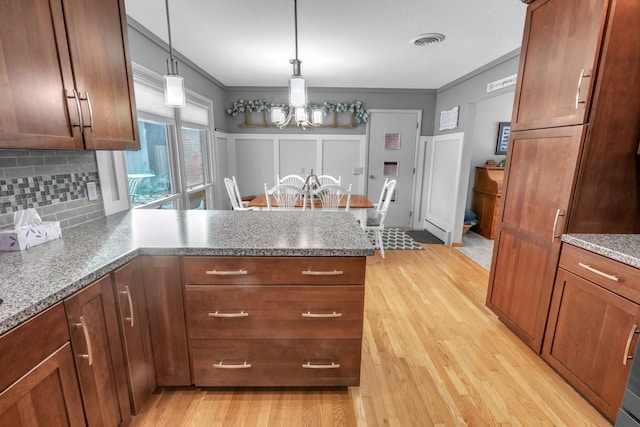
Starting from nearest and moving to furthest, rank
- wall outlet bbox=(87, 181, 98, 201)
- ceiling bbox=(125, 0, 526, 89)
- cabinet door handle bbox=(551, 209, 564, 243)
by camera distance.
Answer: cabinet door handle bbox=(551, 209, 564, 243) → wall outlet bbox=(87, 181, 98, 201) → ceiling bbox=(125, 0, 526, 89)

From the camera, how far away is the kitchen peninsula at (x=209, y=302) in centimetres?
114

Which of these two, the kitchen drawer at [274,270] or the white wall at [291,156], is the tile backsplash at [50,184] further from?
the white wall at [291,156]

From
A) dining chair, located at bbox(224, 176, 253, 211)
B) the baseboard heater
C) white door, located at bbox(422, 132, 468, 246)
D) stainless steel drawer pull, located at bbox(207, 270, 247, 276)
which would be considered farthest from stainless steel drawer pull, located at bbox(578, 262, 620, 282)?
dining chair, located at bbox(224, 176, 253, 211)

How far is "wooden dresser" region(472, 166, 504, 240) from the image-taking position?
417 cm

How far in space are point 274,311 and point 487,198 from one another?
4103 millimetres

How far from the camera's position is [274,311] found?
140 cm

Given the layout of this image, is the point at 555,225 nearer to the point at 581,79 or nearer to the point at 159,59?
the point at 581,79

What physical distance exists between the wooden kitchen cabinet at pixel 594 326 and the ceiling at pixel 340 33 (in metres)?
1.81

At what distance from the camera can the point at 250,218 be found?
1.88 metres

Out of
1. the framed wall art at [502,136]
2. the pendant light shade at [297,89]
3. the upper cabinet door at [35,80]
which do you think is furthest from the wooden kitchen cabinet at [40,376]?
the framed wall art at [502,136]

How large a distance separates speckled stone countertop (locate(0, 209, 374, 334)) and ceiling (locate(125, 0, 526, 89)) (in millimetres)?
1481

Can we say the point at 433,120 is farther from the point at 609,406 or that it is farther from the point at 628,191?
the point at 609,406

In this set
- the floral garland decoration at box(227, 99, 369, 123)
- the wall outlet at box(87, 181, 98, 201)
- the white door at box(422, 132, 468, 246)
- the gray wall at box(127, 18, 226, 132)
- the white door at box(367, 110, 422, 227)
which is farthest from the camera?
the white door at box(367, 110, 422, 227)

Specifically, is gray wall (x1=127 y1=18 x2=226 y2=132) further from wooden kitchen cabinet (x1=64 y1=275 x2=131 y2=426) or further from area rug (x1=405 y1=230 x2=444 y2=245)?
area rug (x1=405 y1=230 x2=444 y2=245)
